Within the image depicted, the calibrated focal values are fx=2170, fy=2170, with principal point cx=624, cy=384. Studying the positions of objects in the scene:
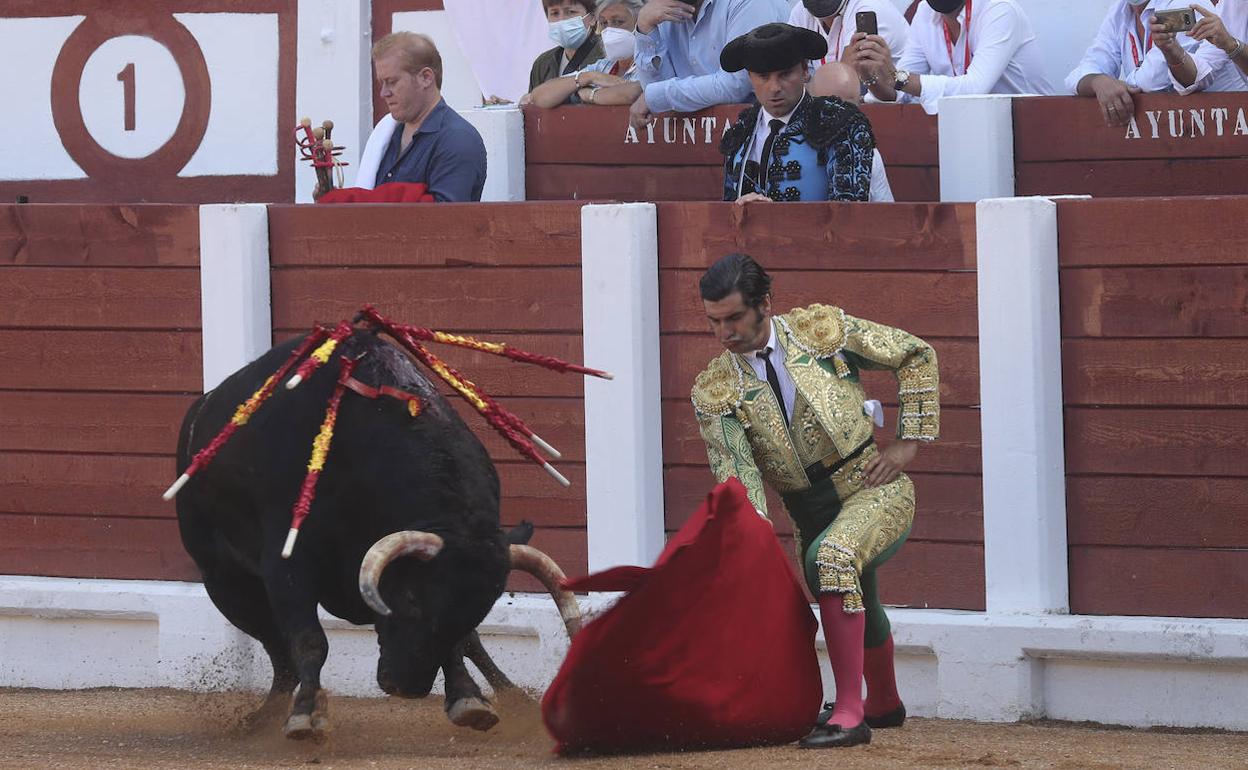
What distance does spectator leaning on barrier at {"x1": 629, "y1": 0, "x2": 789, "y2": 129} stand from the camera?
7.00 m

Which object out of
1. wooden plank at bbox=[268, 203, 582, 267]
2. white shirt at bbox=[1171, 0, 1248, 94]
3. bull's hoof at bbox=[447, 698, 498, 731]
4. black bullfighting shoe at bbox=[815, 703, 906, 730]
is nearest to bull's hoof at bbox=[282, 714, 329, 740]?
bull's hoof at bbox=[447, 698, 498, 731]

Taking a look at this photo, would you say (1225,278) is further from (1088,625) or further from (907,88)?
(907,88)

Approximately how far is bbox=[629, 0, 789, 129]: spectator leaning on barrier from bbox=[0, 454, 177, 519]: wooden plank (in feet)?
6.50

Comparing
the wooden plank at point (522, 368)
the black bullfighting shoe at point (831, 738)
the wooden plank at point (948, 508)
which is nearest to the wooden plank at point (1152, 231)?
the wooden plank at point (948, 508)

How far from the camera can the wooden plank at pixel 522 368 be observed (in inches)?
248

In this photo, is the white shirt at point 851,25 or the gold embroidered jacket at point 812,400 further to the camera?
the white shirt at point 851,25

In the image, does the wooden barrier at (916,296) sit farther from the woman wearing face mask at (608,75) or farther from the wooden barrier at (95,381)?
the wooden barrier at (95,381)

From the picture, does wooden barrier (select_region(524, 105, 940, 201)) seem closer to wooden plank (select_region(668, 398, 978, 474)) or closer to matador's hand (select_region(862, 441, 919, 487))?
wooden plank (select_region(668, 398, 978, 474))

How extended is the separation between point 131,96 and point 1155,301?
220 inches

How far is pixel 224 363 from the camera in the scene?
662 cm

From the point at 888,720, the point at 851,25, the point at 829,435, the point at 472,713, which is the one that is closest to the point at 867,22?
the point at 851,25

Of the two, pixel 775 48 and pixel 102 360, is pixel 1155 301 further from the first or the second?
pixel 102 360

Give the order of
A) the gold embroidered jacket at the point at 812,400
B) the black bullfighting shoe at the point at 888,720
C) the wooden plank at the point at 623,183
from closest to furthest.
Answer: the gold embroidered jacket at the point at 812,400
the black bullfighting shoe at the point at 888,720
the wooden plank at the point at 623,183

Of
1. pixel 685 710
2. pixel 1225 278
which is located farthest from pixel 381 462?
pixel 1225 278
